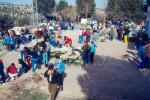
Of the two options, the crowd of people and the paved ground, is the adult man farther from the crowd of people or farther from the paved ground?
the paved ground

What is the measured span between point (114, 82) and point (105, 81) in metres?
0.47

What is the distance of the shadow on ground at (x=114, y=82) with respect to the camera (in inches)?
566

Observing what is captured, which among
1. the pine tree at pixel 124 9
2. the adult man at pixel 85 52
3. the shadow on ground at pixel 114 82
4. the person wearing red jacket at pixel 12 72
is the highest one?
the pine tree at pixel 124 9

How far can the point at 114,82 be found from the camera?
16453 millimetres

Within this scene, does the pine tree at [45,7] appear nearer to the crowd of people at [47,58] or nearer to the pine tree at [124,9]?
the pine tree at [124,9]

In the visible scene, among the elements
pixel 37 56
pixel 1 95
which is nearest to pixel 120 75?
pixel 37 56

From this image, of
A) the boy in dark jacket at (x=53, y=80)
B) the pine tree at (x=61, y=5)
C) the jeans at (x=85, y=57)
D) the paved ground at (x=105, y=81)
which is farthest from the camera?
the pine tree at (x=61, y=5)

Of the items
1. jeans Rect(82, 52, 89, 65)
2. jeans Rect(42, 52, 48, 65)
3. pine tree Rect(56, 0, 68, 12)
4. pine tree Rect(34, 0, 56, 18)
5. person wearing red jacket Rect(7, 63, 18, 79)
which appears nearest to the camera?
person wearing red jacket Rect(7, 63, 18, 79)

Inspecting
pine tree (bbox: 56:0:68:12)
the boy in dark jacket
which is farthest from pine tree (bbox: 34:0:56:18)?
the boy in dark jacket

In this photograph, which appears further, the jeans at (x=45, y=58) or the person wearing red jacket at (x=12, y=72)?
the jeans at (x=45, y=58)

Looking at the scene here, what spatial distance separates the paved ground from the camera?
1432cm

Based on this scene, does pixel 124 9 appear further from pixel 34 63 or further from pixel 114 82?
pixel 114 82

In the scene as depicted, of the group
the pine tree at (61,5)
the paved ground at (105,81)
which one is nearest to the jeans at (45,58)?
the paved ground at (105,81)

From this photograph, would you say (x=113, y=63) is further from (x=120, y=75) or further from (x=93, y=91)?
(x=93, y=91)
